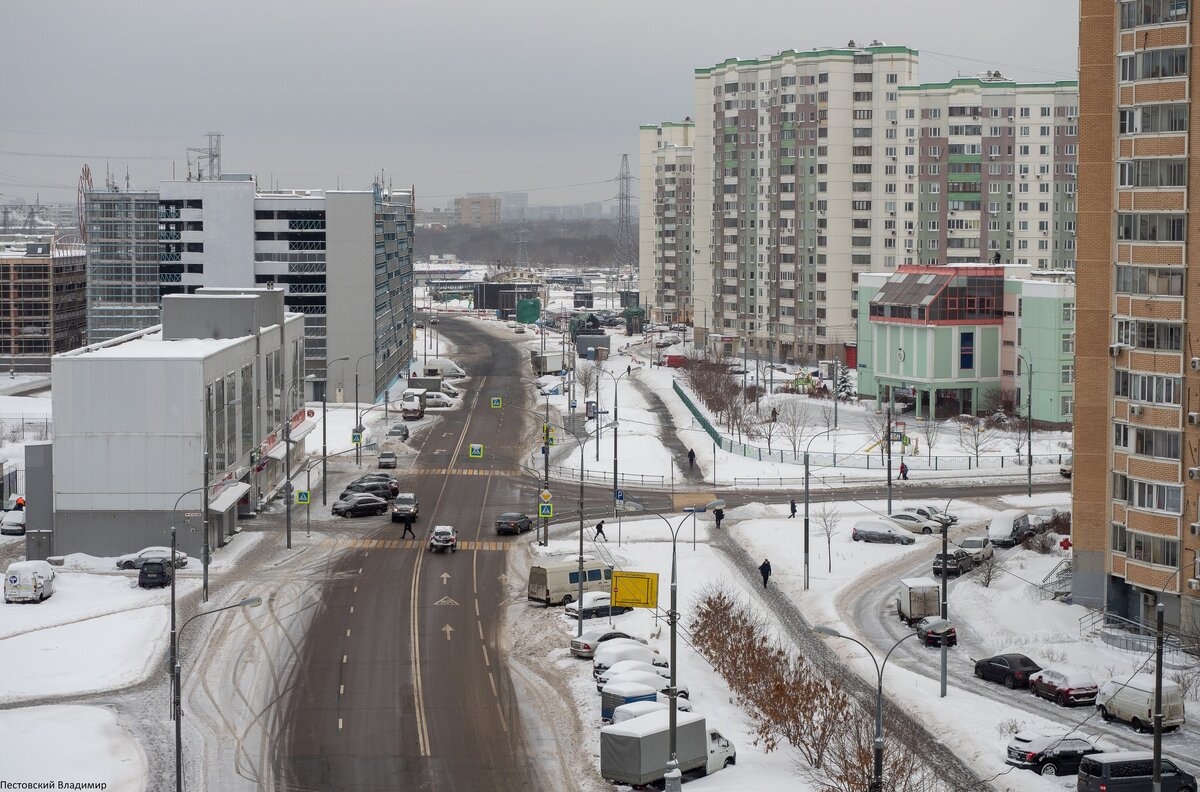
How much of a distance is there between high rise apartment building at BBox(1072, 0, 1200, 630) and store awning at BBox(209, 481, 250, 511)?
37.0m

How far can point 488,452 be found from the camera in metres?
105

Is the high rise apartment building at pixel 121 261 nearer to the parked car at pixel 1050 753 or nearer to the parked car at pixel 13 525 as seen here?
the parked car at pixel 13 525

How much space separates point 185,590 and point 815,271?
335 ft

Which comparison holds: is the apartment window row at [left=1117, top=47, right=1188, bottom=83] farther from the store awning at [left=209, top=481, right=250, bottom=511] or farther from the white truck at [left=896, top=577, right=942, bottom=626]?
the store awning at [left=209, top=481, right=250, bottom=511]

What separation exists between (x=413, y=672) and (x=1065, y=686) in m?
21.0

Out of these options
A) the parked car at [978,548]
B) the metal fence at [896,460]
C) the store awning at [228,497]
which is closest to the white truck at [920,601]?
the parked car at [978,548]

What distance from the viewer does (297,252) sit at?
5020 inches

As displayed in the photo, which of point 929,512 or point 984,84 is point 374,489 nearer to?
point 929,512

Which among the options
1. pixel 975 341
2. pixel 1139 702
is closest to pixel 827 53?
pixel 975 341

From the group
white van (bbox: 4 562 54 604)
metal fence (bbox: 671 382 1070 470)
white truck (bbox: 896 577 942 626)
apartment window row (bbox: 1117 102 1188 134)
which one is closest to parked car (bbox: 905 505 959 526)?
metal fence (bbox: 671 382 1070 470)

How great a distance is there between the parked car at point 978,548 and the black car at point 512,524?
835 inches

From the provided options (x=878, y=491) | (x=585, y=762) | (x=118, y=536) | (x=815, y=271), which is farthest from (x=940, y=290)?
(x=585, y=762)

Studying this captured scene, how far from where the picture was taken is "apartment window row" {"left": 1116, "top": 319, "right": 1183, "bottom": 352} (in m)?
55.4

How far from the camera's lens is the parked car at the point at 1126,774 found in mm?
40000
